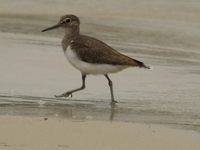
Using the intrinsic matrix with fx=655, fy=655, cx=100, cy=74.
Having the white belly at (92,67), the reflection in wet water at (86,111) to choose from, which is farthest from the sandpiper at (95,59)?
the reflection in wet water at (86,111)

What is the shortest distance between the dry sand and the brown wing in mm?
1607

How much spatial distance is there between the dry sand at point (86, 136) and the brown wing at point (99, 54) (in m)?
1.61

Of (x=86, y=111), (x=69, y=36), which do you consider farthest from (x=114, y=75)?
(x=86, y=111)

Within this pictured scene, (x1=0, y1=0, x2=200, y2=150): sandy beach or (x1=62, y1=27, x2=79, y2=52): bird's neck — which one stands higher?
(x1=62, y1=27, x2=79, y2=52): bird's neck

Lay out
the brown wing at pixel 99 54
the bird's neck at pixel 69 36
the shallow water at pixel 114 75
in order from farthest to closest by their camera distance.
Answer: the bird's neck at pixel 69 36
the brown wing at pixel 99 54
the shallow water at pixel 114 75

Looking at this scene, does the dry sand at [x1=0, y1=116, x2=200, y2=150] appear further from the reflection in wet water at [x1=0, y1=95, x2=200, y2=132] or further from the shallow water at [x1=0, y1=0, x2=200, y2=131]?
the shallow water at [x1=0, y1=0, x2=200, y2=131]

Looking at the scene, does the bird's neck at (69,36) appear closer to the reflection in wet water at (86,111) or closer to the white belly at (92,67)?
the white belly at (92,67)

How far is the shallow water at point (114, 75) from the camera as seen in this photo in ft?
27.2

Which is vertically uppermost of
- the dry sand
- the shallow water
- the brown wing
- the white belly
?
the brown wing

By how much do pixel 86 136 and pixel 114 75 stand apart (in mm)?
3849

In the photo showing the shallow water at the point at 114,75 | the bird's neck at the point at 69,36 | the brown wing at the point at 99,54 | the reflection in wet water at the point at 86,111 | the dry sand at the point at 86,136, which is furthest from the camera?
the bird's neck at the point at 69,36

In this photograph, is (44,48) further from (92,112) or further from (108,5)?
(108,5)

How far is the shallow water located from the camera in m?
8.30

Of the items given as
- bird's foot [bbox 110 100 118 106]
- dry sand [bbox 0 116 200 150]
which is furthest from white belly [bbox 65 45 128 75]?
dry sand [bbox 0 116 200 150]
